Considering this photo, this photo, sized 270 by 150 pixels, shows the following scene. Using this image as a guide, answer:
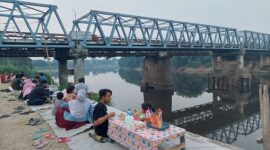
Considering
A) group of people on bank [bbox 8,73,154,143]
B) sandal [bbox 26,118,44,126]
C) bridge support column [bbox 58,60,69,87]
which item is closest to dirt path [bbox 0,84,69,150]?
sandal [bbox 26,118,44,126]

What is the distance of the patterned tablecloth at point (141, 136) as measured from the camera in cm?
594

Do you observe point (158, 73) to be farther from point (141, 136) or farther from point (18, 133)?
point (141, 136)

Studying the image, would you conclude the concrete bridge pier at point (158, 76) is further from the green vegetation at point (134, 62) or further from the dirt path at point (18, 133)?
the green vegetation at point (134, 62)

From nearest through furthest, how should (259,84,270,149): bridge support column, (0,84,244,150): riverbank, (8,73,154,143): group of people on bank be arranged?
(8,73,154,143): group of people on bank → (0,84,244,150): riverbank → (259,84,270,149): bridge support column

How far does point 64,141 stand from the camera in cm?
821

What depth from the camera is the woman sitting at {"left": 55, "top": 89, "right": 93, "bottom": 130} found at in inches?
357

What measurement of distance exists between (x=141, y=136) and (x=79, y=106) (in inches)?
150

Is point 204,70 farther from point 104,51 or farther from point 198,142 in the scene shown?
point 198,142

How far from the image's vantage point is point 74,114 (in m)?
9.24

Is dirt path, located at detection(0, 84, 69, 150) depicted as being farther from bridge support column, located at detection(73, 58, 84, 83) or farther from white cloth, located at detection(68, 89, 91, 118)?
bridge support column, located at detection(73, 58, 84, 83)

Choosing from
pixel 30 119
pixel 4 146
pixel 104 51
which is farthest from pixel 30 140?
pixel 104 51

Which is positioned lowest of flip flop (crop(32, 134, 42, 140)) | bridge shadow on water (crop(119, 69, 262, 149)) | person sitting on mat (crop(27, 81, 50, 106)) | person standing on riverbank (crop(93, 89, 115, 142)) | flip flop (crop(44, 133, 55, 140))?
bridge shadow on water (crop(119, 69, 262, 149))

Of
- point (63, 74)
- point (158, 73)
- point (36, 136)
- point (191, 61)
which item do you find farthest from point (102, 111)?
point (191, 61)

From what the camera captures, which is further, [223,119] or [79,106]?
[223,119]
